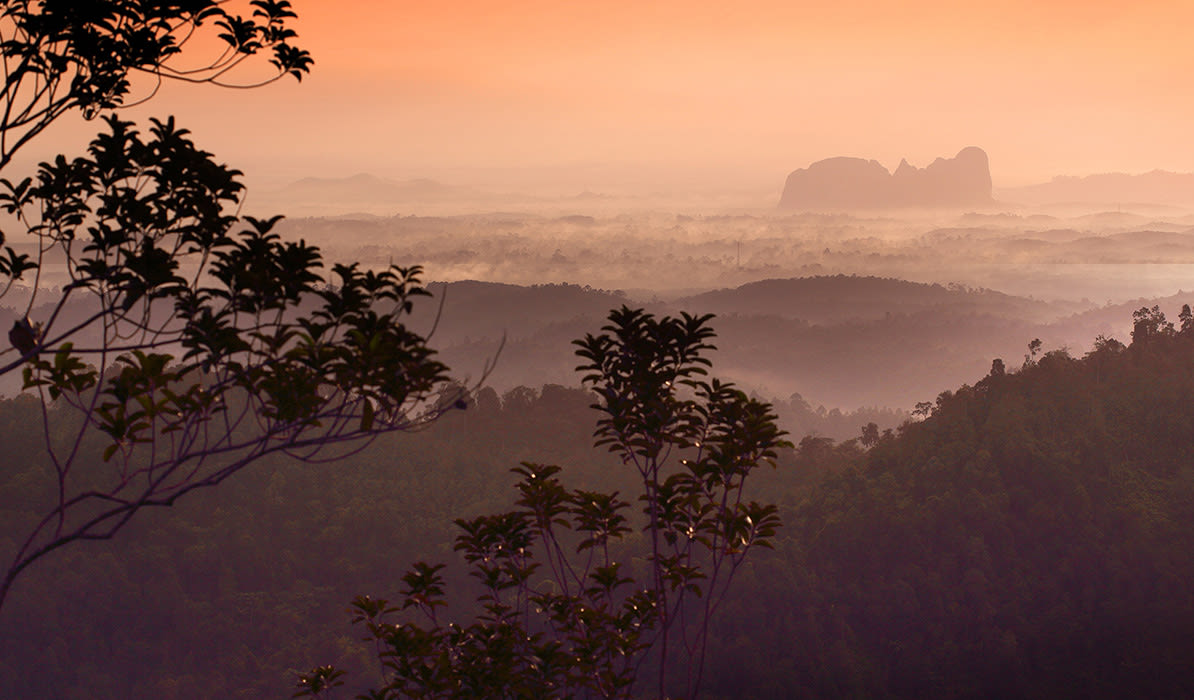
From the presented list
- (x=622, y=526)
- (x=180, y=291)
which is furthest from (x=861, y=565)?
(x=180, y=291)

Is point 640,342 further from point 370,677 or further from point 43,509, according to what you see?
point 43,509

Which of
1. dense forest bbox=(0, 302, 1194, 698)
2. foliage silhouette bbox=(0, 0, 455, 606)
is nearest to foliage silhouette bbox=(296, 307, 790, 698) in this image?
foliage silhouette bbox=(0, 0, 455, 606)

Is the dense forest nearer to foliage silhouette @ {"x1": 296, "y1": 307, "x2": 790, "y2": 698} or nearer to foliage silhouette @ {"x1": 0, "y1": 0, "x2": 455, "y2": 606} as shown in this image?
foliage silhouette @ {"x1": 296, "y1": 307, "x2": 790, "y2": 698}

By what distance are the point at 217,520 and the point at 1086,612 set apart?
76184 mm

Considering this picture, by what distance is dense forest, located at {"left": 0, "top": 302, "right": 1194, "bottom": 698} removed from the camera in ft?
219

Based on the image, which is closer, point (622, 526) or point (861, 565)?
point (622, 526)

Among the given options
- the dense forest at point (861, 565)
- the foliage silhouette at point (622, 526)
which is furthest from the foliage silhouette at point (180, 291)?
the dense forest at point (861, 565)

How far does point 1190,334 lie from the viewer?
8988 centimetres

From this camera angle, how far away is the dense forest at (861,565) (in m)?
66.6

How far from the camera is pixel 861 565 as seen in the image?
248 feet

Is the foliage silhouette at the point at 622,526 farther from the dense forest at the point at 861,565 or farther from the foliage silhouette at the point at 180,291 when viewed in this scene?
the dense forest at the point at 861,565

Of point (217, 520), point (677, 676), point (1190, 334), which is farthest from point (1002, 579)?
point (217, 520)

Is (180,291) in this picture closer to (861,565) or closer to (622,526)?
(622,526)

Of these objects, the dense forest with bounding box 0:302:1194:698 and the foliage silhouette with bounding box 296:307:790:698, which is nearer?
the foliage silhouette with bounding box 296:307:790:698
